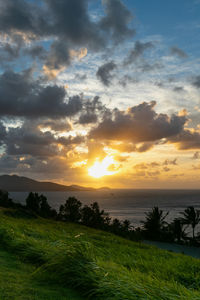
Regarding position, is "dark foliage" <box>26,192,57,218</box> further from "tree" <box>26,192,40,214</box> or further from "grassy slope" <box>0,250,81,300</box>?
"grassy slope" <box>0,250,81,300</box>

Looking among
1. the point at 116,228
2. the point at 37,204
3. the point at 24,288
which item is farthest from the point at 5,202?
the point at 24,288

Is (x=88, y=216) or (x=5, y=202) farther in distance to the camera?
(x=88, y=216)

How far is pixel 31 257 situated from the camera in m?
7.27

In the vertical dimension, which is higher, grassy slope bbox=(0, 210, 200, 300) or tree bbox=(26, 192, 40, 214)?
tree bbox=(26, 192, 40, 214)

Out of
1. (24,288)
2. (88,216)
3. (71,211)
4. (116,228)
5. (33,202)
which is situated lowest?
(116,228)

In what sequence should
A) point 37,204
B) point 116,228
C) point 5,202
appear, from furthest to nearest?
point 37,204 → point 116,228 → point 5,202

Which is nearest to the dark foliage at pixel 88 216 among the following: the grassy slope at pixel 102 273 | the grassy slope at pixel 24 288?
the grassy slope at pixel 102 273

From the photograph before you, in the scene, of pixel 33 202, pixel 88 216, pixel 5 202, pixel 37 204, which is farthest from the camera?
pixel 37 204

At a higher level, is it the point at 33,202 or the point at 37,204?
the point at 33,202

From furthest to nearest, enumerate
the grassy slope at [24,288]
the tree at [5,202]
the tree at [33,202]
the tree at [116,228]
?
the tree at [33,202], the tree at [116,228], the tree at [5,202], the grassy slope at [24,288]

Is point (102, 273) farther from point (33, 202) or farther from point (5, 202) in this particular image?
point (33, 202)

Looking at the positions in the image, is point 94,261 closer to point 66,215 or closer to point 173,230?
point 66,215

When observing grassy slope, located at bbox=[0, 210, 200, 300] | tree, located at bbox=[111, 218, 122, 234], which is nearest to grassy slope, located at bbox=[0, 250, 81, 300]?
grassy slope, located at bbox=[0, 210, 200, 300]

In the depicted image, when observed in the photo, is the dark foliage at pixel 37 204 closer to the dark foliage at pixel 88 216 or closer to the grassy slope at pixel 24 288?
the dark foliage at pixel 88 216
